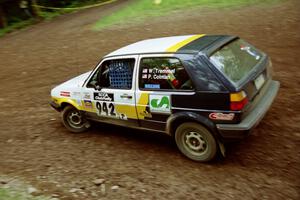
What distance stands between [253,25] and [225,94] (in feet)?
25.6

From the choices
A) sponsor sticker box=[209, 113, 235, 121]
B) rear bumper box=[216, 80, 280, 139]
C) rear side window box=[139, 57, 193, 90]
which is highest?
rear side window box=[139, 57, 193, 90]

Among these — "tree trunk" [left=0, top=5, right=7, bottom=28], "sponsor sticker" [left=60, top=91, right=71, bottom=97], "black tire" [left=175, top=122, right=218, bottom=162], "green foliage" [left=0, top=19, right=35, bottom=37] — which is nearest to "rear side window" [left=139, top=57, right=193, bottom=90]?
"black tire" [left=175, top=122, right=218, bottom=162]

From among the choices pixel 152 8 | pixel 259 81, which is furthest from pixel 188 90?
pixel 152 8

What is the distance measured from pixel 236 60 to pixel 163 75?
107cm

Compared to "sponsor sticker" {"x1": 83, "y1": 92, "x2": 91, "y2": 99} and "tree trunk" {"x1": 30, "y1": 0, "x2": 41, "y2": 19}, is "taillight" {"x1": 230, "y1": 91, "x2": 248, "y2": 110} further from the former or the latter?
"tree trunk" {"x1": 30, "y1": 0, "x2": 41, "y2": 19}

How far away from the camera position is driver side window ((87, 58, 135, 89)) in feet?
18.2

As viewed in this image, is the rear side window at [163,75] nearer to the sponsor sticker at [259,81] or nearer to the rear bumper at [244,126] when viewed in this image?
the rear bumper at [244,126]

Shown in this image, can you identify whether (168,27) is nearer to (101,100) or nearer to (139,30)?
(139,30)

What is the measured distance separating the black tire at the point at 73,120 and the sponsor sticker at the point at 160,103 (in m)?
1.81

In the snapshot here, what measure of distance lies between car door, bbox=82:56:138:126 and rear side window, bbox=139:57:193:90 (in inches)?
8.3

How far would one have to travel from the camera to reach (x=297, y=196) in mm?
4188

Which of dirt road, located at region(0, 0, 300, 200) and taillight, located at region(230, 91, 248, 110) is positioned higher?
taillight, located at region(230, 91, 248, 110)

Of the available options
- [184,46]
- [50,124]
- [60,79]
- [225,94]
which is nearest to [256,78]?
[225,94]

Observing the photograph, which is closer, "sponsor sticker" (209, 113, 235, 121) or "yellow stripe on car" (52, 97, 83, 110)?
"sponsor sticker" (209, 113, 235, 121)
